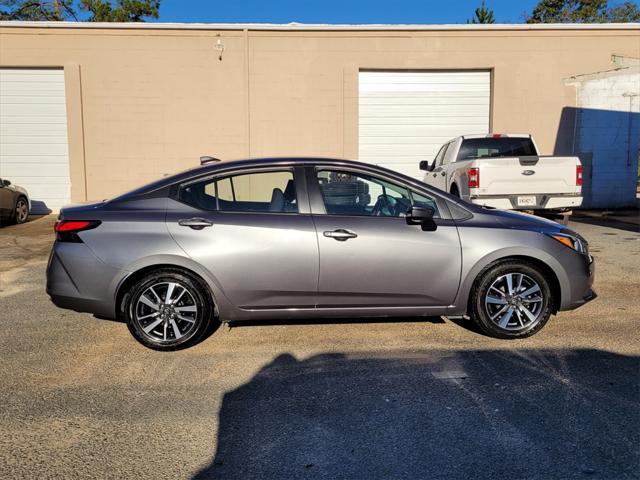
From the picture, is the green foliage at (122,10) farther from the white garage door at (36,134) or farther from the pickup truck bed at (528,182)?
the pickup truck bed at (528,182)

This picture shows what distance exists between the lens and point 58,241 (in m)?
4.50

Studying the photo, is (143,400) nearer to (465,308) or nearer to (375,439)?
(375,439)

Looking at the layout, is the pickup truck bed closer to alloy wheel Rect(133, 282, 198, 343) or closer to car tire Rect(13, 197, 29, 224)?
alloy wheel Rect(133, 282, 198, 343)

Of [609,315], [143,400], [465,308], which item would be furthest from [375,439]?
[609,315]

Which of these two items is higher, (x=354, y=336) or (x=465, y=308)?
(x=465, y=308)

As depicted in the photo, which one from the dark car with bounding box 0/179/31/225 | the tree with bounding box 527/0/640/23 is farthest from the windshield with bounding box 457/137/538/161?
the tree with bounding box 527/0/640/23

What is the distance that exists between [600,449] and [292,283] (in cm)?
246

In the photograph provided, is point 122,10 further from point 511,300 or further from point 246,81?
point 511,300

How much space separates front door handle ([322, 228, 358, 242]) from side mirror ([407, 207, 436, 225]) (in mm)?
501

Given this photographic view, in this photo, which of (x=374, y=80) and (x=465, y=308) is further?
(x=374, y=80)

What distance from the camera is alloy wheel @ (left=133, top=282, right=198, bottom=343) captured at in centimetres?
445

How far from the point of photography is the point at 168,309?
4.46 metres

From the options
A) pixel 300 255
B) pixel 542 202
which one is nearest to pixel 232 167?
pixel 300 255

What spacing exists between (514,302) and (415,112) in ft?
40.4
